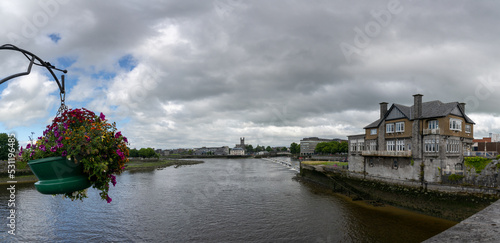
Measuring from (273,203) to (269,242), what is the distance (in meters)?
14.4

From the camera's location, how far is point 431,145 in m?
30.8

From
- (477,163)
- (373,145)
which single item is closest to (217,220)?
(477,163)

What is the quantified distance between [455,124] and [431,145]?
4.65m

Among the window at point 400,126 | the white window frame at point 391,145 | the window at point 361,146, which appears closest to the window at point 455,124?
the window at point 400,126

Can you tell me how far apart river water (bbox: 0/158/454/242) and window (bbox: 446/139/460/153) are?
9351 mm

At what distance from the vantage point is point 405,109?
122 ft

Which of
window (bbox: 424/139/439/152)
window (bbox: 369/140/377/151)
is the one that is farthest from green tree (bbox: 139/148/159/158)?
window (bbox: 424/139/439/152)

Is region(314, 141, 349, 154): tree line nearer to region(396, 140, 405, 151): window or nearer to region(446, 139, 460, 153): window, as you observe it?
region(396, 140, 405, 151): window

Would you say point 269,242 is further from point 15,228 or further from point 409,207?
point 15,228

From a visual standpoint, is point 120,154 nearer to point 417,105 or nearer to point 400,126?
point 417,105

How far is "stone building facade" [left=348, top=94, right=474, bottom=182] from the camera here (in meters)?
30.0

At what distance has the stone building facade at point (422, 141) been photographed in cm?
2997

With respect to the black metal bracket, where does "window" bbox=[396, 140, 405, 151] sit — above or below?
below

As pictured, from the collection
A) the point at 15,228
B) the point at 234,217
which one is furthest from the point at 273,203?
the point at 15,228
